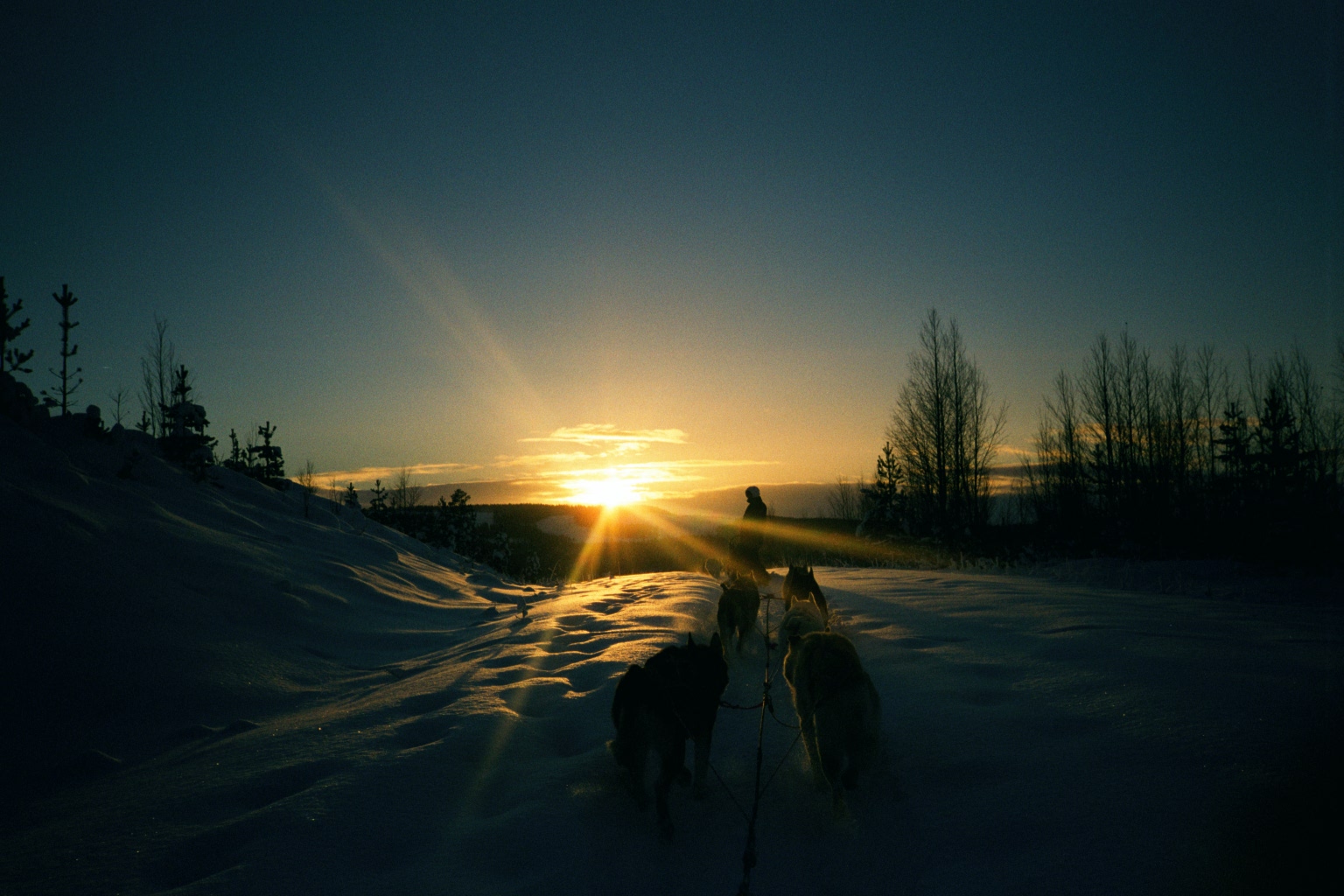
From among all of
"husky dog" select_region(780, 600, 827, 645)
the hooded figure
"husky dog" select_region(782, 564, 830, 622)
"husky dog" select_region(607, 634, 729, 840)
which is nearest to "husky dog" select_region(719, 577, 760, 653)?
"husky dog" select_region(782, 564, 830, 622)

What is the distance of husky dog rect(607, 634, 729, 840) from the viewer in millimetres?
3033

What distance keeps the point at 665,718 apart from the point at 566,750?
1.27 meters

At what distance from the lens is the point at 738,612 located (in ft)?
21.6

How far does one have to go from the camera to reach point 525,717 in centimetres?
431

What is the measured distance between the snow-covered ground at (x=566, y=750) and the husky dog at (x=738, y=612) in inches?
15.9

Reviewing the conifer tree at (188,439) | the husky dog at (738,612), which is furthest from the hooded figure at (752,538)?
the conifer tree at (188,439)

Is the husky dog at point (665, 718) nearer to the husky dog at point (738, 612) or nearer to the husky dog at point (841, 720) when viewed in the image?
the husky dog at point (841, 720)

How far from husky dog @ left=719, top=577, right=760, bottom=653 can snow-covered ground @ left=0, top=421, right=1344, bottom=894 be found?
40cm

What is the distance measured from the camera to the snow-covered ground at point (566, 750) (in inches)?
99.3

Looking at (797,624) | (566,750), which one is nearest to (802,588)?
(797,624)

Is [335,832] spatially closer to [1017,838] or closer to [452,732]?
[452,732]

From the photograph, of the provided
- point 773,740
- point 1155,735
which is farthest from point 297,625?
point 1155,735

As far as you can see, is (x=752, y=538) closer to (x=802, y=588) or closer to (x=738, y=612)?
(x=802, y=588)

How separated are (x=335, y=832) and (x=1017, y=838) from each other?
325 centimetres
